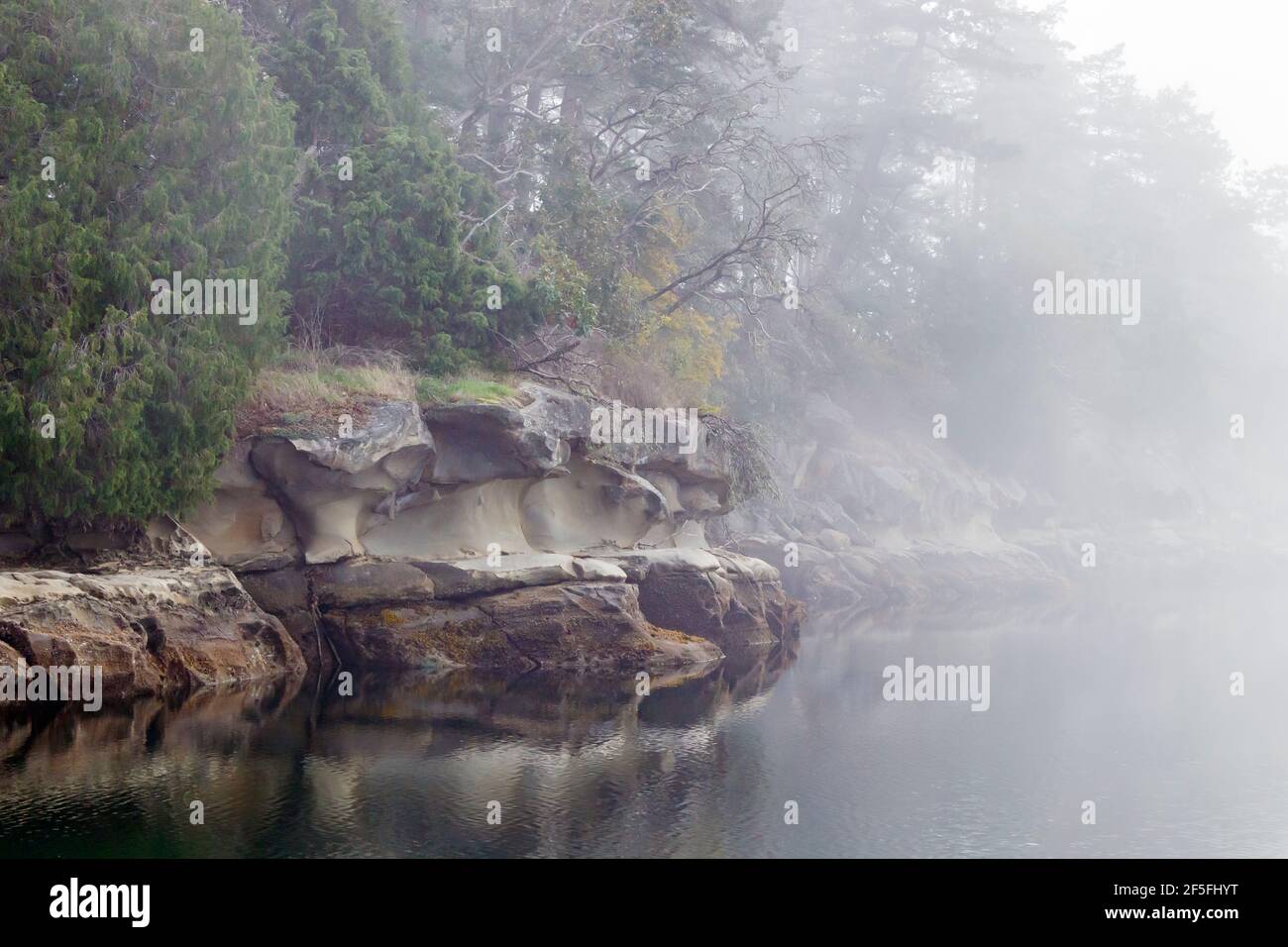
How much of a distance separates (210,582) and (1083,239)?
166ft

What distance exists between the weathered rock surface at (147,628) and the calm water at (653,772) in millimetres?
789

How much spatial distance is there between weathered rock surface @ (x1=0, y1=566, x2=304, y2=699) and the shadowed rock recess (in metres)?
0.03

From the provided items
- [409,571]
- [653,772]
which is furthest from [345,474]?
[653,772]

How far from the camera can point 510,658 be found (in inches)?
947

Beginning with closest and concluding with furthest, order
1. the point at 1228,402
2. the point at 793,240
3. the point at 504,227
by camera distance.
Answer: the point at 504,227 → the point at 793,240 → the point at 1228,402

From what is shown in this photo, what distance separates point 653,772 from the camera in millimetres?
16641

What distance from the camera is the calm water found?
43.1 feet

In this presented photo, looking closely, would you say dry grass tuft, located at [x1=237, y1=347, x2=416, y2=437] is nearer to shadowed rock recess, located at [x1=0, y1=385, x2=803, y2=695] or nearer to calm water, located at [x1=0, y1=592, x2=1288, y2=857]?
shadowed rock recess, located at [x1=0, y1=385, x2=803, y2=695]

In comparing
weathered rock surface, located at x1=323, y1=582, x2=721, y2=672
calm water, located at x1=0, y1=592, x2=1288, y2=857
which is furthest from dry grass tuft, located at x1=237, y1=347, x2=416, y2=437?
calm water, located at x1=0, y1=592, x2=1288, y2=857

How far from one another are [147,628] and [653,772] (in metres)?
8.32

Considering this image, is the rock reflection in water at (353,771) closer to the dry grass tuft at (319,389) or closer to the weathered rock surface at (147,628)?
the weathered rock surface at (147,628)

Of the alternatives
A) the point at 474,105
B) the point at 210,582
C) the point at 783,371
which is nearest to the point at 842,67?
the point at 783,371

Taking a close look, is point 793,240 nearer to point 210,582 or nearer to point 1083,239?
point 210,582

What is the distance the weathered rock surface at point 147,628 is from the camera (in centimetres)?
1758
